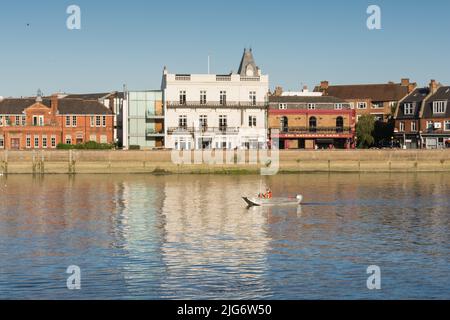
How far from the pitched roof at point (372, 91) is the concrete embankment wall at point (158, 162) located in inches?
1616

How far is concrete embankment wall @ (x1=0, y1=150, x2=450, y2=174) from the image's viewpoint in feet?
333

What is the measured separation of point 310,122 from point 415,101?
19931 mm

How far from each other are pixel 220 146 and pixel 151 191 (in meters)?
35.8

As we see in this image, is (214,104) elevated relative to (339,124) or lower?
elevated

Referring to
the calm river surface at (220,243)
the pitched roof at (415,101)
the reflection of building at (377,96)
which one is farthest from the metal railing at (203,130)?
the reflection of building at (377,96)

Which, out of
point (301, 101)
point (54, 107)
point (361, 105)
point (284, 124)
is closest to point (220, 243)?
point (284, 124)

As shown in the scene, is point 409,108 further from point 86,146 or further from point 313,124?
point 86,146

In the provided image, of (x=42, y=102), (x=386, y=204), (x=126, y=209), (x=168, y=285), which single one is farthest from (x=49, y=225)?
(x=42, y=102)

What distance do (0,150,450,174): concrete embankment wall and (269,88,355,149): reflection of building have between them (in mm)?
13386

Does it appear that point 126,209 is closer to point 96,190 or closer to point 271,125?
point 96,190

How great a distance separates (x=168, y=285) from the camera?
108 feet

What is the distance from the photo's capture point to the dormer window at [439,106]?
11988cm

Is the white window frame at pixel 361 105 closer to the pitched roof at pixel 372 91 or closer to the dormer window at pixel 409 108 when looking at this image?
the pitched roof at pixel 372 91

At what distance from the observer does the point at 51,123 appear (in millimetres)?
116562
